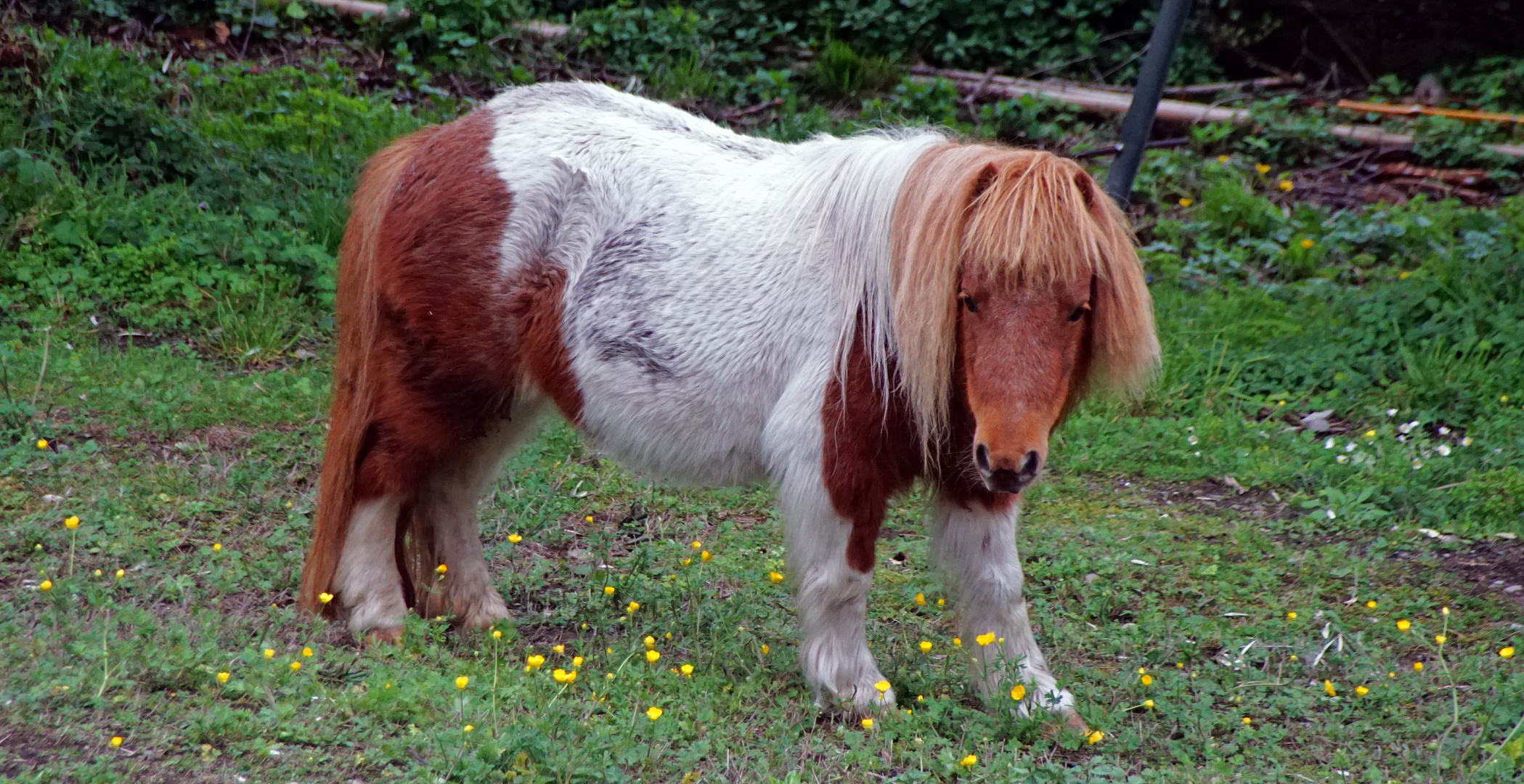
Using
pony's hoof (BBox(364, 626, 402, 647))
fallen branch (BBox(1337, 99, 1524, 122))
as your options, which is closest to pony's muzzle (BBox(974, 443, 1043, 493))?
pony's hoof (BBox(364, 626, 402, 647))

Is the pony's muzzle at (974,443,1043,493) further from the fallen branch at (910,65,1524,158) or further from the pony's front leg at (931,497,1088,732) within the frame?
the fallen branch at (910,65,1524,158)

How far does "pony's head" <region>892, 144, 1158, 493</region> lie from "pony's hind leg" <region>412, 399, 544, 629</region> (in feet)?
5.02

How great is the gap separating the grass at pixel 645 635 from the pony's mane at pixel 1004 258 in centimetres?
103

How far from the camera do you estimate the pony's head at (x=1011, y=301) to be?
3189 mm

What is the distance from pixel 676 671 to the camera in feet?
12.7

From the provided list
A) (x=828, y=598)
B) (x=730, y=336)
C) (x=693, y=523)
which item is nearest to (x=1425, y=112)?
(x=693, y=523)

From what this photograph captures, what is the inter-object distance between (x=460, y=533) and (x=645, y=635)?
0.75 metres

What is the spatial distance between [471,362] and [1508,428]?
476cm

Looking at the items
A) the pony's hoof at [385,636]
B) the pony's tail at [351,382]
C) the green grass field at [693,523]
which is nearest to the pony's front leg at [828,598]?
the green grass field at [693,523]

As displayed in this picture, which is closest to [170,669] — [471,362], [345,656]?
[345,656]

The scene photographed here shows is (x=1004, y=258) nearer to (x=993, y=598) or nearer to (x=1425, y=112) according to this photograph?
(x=993, y=598)

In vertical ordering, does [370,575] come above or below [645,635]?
above

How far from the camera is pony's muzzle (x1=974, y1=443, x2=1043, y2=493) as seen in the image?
3.13m

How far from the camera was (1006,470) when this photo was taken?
3133mm
